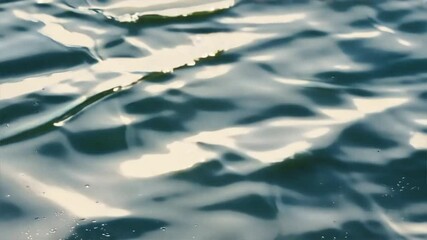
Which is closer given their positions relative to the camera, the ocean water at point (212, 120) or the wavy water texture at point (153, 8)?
the ocean water at point (212, 120)

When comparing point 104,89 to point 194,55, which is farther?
point 194,55

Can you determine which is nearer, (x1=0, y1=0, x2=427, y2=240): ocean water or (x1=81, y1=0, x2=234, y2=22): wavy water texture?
(x1=0, y1=0, x2=427, y2=240): ocean water

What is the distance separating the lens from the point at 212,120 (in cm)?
375

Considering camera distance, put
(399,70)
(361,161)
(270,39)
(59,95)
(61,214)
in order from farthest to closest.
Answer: (270,39)
(399,70)
(59,95)
(361,161)
(61,214)

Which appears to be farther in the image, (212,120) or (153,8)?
(153,8)

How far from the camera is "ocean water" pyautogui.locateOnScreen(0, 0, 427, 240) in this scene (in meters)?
3.10

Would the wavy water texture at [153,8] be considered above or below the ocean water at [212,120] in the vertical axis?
above

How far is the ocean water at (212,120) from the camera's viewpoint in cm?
310

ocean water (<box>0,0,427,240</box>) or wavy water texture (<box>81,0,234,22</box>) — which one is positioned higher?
wavy water texture (<box>81,0,234,22</box>)

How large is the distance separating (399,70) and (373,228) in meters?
1.57

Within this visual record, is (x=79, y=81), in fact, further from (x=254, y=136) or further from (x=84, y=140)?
(x=254, y=136)

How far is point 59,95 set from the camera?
3.87 meters

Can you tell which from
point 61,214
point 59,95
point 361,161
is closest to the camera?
point 61,214

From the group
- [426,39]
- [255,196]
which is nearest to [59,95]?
[255,196]
